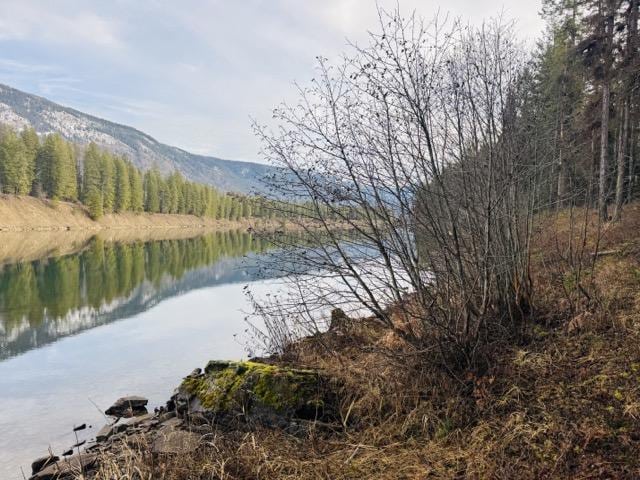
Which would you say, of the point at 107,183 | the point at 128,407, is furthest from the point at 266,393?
the point at 107,183

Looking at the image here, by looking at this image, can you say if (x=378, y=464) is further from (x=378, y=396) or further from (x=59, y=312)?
(x=59, y=312)

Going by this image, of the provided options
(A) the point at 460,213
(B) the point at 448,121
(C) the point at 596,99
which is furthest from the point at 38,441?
(C) the point at 596,99

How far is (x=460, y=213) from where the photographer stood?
6.47 metres

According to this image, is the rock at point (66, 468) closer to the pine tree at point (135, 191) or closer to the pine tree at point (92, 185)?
the pine tree at point (92, 185)

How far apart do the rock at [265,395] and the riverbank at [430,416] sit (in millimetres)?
16

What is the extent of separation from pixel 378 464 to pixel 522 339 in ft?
9.38

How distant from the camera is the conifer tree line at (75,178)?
7119 cm

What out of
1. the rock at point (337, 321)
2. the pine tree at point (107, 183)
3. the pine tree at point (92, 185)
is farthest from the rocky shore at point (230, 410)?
the pine tree at point (107, 183)

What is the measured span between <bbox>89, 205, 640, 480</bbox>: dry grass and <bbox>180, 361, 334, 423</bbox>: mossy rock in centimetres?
32

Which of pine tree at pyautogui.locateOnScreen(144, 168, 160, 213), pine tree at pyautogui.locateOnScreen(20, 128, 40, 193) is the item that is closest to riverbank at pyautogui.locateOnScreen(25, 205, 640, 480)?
pine tree at pyautogui.locateOnScreen(20, 128, 40, 193)

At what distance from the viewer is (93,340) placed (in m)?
14.8

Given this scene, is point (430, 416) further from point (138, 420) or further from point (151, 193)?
point (151, 193)

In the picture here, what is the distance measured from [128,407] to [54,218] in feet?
245

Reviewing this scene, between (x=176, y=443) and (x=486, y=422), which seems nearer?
(x=486, y=422)
